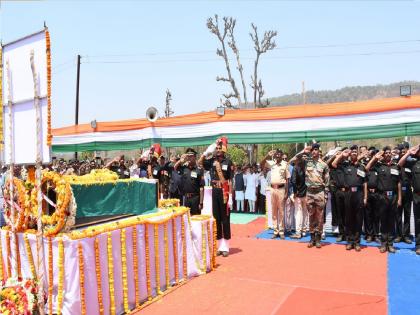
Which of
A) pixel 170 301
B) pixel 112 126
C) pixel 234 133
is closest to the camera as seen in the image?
pixel 170 301

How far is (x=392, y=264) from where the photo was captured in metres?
6.72

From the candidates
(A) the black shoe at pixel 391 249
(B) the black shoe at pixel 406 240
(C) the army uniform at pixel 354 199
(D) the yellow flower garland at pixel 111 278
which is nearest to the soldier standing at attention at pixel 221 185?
(C) the army uniform at pixel 354 199

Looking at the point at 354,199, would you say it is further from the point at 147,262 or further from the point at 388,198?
the point at 147,262

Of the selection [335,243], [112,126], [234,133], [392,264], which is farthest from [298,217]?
[112,126]

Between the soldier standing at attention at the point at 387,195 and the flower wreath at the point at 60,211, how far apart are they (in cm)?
567

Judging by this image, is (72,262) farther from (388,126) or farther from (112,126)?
(112,126)

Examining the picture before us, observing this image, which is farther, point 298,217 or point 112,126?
point 112,126

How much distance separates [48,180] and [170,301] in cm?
211

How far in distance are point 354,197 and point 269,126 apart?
4.04 metres

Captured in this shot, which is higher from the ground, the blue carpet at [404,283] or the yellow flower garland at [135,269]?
the yellow flower garland at [135,269]

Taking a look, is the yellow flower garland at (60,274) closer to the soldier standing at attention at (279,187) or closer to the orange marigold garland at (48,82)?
the orange marigold garland at (48,82)

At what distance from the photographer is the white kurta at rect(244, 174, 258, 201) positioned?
13305 millimetres

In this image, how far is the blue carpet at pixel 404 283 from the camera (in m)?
4.82

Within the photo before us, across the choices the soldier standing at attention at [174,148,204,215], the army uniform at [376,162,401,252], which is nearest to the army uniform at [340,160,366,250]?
the army uniform at [376,162,401,252]
